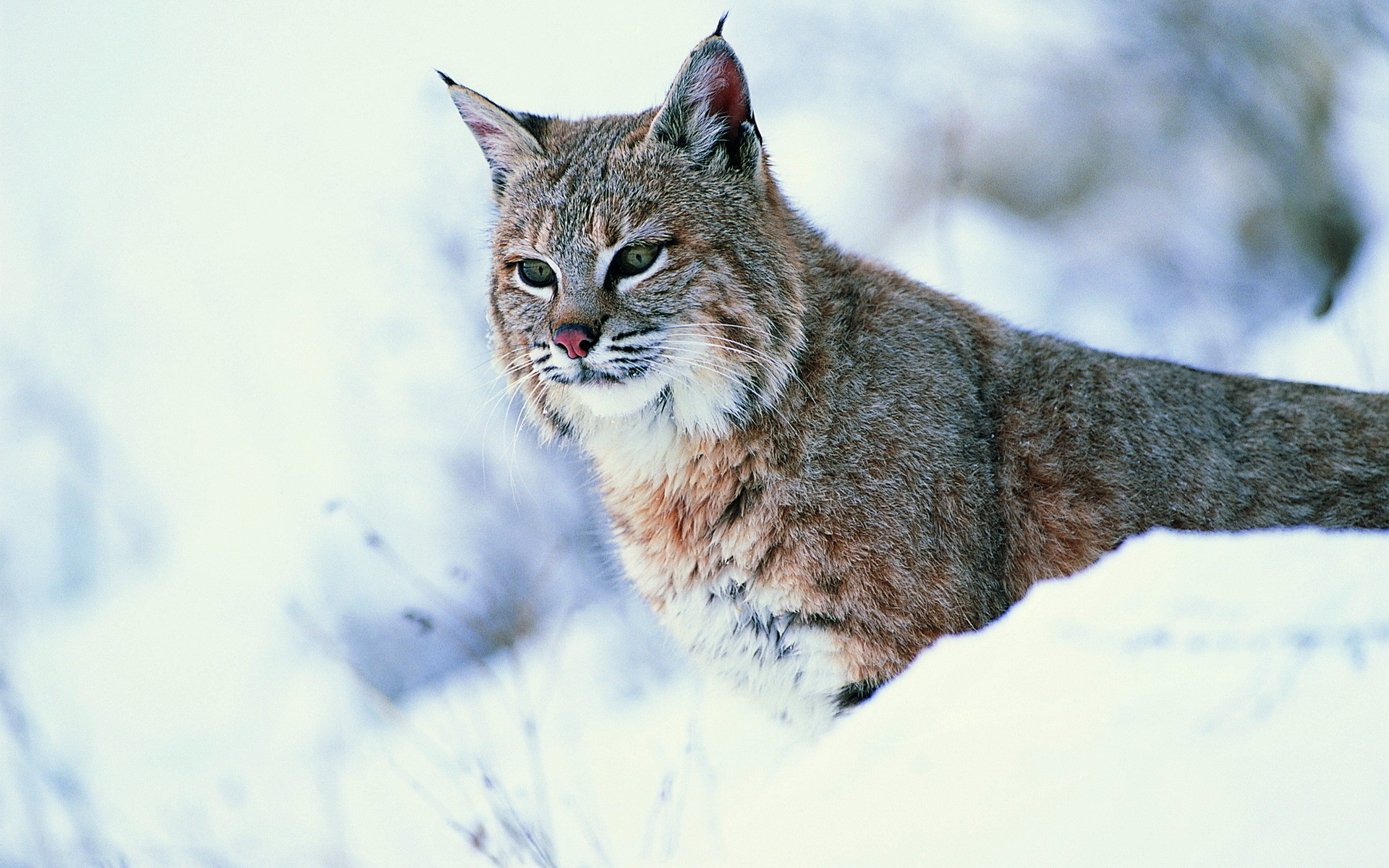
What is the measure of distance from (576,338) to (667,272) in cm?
41

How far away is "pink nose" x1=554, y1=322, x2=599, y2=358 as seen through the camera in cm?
329

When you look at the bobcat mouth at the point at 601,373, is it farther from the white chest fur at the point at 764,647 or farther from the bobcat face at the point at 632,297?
the white chest fur at the point at 764,647

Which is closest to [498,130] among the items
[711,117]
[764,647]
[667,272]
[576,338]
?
[711,117]

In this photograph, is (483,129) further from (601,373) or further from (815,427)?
(815,427)

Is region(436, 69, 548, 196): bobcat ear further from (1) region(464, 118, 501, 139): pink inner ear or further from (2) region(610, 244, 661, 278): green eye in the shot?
(2) region(610, 244, 661, 278): green eye

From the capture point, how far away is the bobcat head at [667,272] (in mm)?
3408

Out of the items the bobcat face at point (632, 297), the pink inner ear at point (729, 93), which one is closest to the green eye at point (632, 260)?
the bobcat face at point (632, 297)

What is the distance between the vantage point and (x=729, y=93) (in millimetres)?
3568

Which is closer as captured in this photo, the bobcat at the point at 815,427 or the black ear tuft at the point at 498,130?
the bobcat at the point at 815,427

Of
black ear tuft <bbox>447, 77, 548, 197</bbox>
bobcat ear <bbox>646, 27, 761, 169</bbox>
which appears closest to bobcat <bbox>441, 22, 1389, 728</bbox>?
bobcat ear <bbox>646, 27, 761, 169</bbox>

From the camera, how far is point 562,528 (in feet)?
23.4

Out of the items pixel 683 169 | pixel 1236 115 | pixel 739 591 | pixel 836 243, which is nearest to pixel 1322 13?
pixel 1236 115

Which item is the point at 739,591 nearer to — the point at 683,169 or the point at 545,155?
the point at 683,169

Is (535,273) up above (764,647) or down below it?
above
